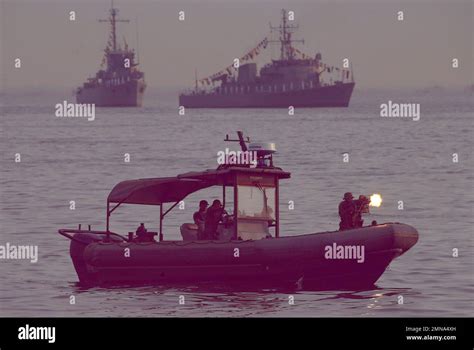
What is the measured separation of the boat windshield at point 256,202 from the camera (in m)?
31.0

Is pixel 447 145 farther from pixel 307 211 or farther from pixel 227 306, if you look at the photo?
pixel 227 306

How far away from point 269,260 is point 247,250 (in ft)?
1.58

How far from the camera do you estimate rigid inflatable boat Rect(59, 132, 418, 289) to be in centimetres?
2956

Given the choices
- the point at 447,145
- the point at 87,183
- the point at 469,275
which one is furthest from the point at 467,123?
the point at 469,275

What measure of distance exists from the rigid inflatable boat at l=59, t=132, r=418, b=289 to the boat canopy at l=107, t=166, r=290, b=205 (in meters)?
0.02

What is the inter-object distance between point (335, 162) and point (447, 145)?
65.7 feet

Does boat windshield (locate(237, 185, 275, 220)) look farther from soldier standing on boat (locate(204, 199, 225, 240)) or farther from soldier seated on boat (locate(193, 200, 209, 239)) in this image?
soldier seated on boat (locate(193, 200, 209, 239))

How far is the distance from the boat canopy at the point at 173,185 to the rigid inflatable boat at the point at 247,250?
2 cm

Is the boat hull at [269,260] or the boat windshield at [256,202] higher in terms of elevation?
the boat windshield at [256,202]

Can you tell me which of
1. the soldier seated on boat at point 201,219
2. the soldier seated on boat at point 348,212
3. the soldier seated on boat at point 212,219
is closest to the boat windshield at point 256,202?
the soldier seated on boat at point 212,219

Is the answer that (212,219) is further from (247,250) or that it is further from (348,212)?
(348,212)

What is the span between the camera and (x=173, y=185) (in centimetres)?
3225

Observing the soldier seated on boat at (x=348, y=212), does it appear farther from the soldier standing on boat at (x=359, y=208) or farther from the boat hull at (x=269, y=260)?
Result: the boat hull at (x=269, y=260)

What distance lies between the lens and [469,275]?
34531 mm
